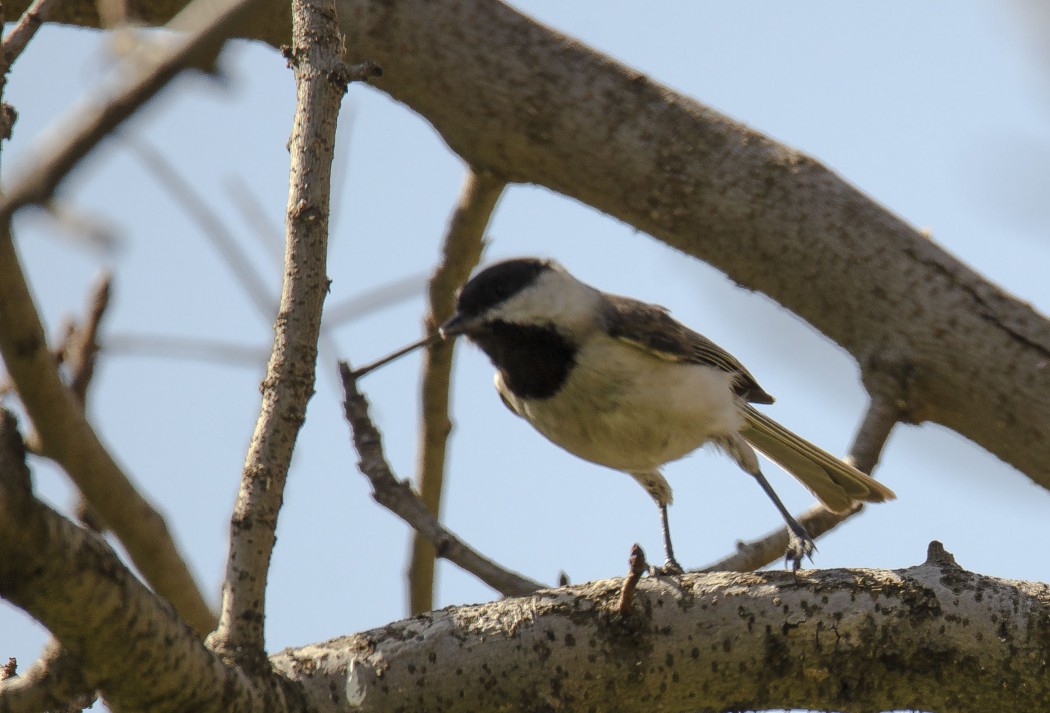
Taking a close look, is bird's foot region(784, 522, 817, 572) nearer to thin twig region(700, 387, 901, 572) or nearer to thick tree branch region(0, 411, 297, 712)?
thin twig region(700, 387, 901, 572)

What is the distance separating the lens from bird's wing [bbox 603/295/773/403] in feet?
14.3

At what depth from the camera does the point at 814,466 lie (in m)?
4.84

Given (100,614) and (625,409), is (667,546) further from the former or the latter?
(100,614)

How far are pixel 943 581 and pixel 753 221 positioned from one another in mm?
1723

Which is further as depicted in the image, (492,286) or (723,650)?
(492,286)

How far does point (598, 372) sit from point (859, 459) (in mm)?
1008

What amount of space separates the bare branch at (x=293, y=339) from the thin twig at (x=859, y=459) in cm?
198

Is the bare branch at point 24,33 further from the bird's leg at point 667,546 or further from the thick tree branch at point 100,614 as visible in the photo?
the bird's leg at point 667,546

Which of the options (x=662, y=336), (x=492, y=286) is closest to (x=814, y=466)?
(x=662, y=336)

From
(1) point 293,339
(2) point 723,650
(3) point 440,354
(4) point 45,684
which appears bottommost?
(4) point 45,684

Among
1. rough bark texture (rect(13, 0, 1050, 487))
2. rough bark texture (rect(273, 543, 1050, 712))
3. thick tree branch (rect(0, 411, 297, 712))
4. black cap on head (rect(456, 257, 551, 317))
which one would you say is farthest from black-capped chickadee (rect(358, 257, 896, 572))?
thick tree branch (rect(0, 411, 297, 712))

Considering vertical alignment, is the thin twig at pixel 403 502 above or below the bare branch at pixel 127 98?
above

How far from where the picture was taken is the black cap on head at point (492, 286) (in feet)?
13.7

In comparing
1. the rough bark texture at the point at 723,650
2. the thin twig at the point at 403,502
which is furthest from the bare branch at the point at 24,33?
the rough bark texture at the point at 723,650
